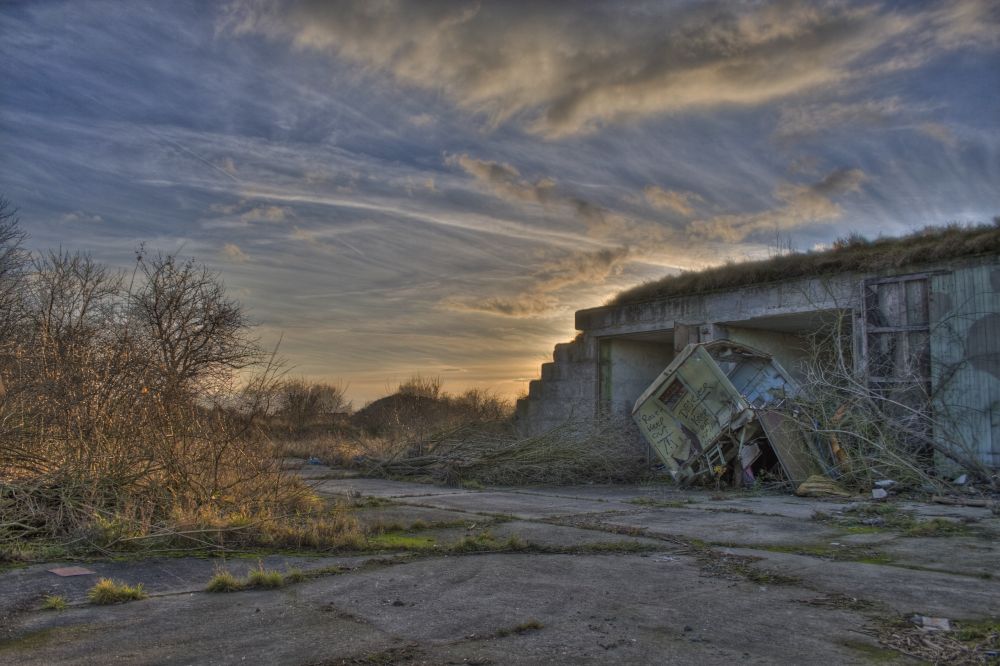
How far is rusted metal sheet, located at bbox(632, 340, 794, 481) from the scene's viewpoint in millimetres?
11203

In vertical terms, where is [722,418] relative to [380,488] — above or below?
above

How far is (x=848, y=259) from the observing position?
12.8m

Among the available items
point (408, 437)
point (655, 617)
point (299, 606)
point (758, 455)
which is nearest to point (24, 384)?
point (299, 606)

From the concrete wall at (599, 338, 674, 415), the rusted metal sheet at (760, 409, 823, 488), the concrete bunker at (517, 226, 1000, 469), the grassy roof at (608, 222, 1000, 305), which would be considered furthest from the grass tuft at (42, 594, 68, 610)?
the concrete wall at (599, 338, 674, 415)

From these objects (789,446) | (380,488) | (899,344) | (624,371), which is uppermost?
(899,344)

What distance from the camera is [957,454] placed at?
412 inches

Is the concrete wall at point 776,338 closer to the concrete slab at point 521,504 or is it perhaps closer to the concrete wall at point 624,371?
the concrete wall at point 624,371

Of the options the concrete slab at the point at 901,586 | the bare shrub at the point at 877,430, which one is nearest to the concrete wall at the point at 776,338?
the bare shrub at the point at 877,430

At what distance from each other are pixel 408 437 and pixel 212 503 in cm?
825

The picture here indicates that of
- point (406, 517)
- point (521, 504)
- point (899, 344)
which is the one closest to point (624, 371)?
point (899, 344)

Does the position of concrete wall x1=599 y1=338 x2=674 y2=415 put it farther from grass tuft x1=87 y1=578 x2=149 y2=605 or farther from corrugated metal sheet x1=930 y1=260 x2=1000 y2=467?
grass tuft x1=87 y1=578 x2=149 y2=605

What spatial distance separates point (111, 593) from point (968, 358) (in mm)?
11632

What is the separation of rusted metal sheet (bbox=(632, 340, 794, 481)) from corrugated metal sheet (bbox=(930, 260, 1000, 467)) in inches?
87.0

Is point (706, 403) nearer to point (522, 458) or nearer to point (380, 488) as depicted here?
point (522, 458)
